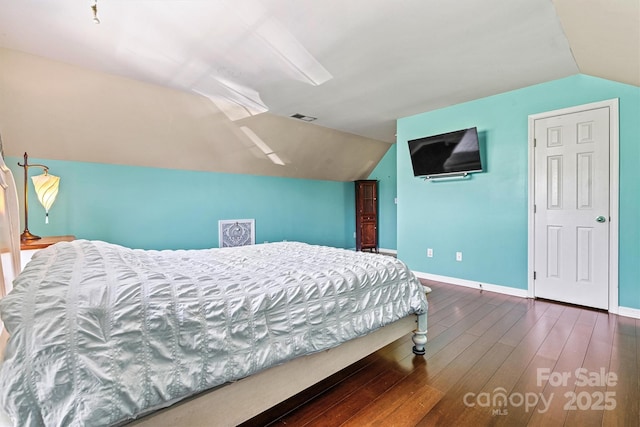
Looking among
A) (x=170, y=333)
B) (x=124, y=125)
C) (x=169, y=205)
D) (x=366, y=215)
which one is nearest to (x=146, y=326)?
(x=170, y=333)

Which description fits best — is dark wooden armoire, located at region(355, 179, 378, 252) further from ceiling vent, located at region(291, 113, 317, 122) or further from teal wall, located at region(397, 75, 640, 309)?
ceiling vent, located at region(291, 113, 317, 122)

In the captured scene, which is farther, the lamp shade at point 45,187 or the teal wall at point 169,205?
the teal wall at point 169,205

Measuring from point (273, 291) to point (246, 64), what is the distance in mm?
2200

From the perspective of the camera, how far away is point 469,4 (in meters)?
1.93

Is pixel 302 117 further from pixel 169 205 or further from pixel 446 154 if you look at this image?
pixel 169 205

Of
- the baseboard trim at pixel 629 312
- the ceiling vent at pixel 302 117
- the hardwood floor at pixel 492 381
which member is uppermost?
the ceiling vent at pixel 302 117

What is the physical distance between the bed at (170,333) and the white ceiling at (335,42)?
138cm

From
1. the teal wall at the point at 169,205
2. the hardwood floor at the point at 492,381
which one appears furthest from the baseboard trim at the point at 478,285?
the teal wall at the point at 169,205

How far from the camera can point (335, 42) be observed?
2.31m

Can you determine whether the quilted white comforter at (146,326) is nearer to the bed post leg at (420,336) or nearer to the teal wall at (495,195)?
the bed post leg at (420,336)

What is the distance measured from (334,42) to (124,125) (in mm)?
2719

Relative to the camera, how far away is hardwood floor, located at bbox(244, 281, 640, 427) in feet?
4.76

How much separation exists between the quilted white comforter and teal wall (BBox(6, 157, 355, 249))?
91.6 inches

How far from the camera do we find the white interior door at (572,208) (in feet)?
9.33
